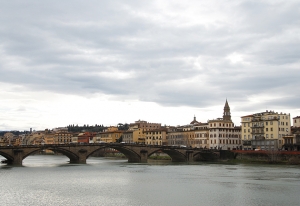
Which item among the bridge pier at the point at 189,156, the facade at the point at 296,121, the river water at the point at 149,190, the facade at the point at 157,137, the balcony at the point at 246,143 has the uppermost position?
the facade at the point at 296,121

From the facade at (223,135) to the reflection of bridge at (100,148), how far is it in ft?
49.8

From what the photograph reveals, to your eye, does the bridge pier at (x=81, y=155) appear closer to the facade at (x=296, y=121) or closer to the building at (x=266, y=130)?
the building at (x=266, y=130)

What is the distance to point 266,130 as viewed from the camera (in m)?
109

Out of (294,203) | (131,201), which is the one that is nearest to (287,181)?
(294,203)

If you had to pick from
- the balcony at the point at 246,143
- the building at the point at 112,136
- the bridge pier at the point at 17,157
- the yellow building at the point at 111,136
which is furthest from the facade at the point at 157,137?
the bridge pier at the point at 17,157

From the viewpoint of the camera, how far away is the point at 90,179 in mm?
56938

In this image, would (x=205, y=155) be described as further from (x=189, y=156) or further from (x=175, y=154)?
(x=175, y=154)

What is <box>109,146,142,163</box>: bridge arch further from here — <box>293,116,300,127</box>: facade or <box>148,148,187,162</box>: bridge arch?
<box>293,116,300,127</box>: facade

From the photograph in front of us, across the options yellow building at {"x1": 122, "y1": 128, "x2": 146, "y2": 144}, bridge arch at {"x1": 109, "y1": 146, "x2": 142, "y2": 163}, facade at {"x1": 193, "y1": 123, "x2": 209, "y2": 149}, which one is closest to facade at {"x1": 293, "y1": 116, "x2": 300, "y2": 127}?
facade at {"x1": 193, "y1": 123, "x2": 209, "y2": 149}

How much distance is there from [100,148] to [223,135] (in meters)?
44.2

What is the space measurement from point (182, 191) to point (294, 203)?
12.2m

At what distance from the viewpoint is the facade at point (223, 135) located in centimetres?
12181

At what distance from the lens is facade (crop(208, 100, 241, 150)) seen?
122 metres

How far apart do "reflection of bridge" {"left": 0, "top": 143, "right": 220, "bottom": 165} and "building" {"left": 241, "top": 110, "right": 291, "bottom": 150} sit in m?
13.0
